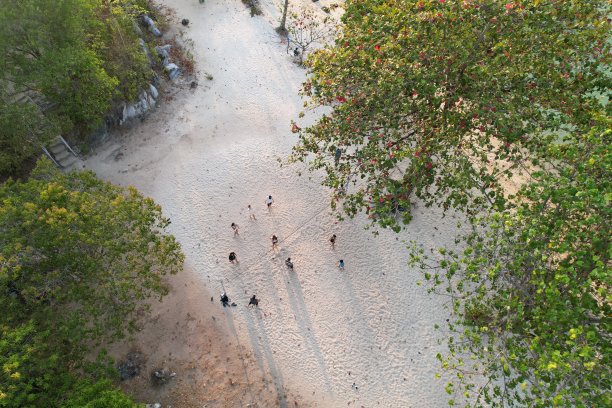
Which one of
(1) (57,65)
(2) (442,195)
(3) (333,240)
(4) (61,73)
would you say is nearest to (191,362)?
(3) (333,240)

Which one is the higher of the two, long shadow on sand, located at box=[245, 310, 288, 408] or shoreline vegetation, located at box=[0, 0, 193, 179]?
shoreline vegetation, located at box=[0, 0, 193, 179]

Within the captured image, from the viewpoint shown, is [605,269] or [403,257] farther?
[403,257]

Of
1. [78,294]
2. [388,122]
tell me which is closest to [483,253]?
[388,122]

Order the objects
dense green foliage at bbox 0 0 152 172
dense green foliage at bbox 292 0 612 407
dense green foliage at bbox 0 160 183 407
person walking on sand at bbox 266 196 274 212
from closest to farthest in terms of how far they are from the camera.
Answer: dense green foliage at bbox 292 0 612 407 < dense green foliage at bbox 0 160 183 407 < dense green foliage at bbox 0 0 152 172 < person walking on sand at bbox 266 196 274 212

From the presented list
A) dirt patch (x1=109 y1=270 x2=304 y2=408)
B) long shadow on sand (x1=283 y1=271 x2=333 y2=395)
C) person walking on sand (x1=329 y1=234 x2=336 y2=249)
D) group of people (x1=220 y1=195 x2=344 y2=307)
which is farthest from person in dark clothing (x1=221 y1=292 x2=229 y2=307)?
person walking on sand (x1=329 y1=234 x2=336 y2=249)

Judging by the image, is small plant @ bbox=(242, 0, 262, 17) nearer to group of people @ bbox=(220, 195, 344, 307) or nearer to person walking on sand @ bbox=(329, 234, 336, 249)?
group of people @ bbox=(220, 195, 344, 307)

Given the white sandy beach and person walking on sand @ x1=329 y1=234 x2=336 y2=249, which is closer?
A: the white sandy beach

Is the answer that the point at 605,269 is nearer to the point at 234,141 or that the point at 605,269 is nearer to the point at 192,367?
the point at 192,367
